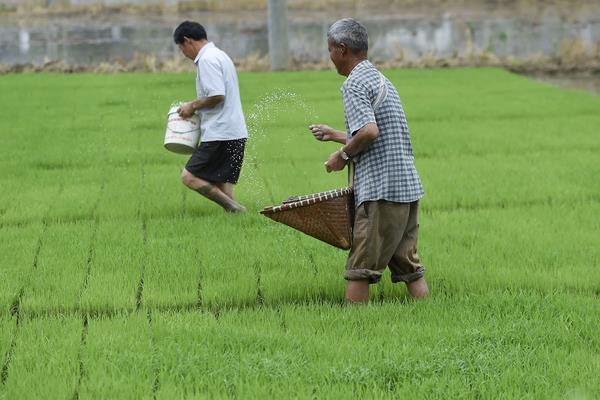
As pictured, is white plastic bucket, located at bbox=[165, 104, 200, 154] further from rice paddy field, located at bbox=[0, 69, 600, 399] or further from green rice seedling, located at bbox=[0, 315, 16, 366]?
green rice seedling, located at bbox=[0, 315, 16, 366]

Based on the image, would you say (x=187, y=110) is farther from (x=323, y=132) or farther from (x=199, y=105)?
(x=323, y=132)

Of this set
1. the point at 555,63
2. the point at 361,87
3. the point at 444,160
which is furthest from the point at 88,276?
the point at 555,63

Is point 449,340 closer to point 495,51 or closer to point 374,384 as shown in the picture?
point 374,384

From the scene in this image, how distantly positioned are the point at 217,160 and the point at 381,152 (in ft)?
8.78

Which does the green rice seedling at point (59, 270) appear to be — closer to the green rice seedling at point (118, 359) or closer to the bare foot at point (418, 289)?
the green rice seedling at point (118, 359)

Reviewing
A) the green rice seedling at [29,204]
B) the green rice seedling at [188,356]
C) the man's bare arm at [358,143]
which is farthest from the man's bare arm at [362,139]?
the green rice seedling at [29,204]

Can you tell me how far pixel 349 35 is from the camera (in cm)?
539

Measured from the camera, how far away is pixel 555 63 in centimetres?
2020

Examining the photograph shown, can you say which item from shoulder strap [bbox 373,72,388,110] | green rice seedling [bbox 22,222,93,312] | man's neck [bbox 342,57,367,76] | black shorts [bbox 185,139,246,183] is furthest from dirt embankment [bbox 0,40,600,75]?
shoulder strap [bbox 373,72,388,110]

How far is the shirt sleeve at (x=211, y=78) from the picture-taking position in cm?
756

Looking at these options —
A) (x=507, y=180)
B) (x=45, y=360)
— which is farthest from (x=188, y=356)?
(x=507, y=180)

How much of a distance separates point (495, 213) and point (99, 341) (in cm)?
385

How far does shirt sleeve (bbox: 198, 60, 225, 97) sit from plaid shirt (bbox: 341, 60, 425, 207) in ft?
7.59

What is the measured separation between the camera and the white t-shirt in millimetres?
7582
